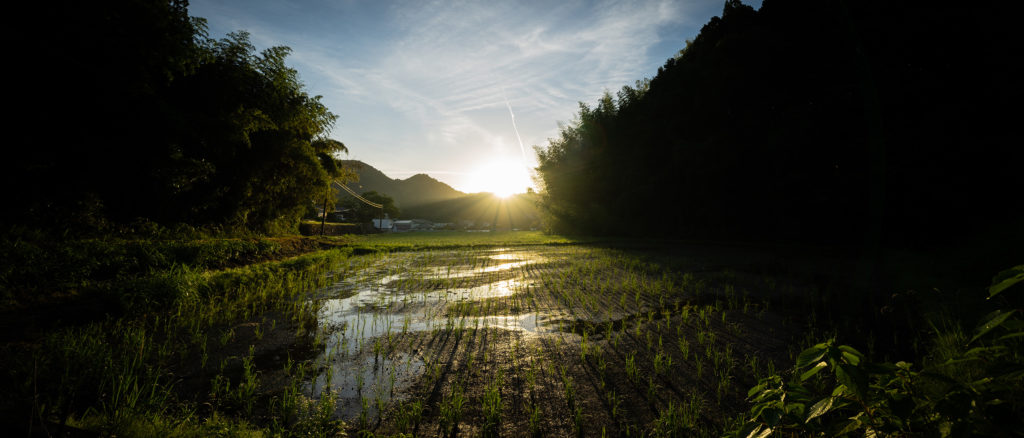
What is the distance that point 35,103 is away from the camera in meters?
5.55

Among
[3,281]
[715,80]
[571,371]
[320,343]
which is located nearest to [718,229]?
[715,80]

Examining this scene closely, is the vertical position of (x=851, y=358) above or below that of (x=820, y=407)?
above

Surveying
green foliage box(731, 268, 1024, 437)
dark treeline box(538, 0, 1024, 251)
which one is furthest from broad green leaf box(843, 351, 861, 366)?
dark treeline box(538, 0, 1024, 251)

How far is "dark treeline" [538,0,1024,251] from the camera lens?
1163 centimetres

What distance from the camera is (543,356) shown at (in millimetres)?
3758

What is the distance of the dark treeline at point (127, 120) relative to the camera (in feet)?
17.9

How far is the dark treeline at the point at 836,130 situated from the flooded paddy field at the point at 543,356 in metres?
11.1

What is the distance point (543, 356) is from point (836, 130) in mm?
17360

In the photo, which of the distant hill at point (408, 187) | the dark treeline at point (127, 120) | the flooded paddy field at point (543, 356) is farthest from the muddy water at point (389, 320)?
the distant hill at point (408, 187)

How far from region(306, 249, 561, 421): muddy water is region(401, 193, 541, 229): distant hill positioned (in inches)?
1898

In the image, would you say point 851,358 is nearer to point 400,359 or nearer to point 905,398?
point 905,398

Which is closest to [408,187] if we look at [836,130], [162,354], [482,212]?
[482,212]

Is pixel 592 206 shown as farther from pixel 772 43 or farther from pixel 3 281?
pixel 3 281

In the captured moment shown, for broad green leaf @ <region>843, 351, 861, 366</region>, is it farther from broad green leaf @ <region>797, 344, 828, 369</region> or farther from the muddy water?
the muddy water
